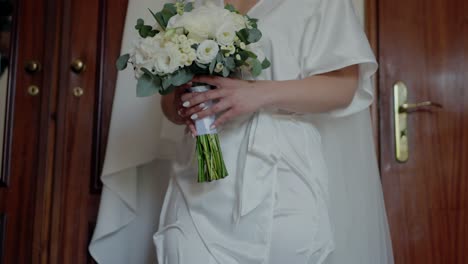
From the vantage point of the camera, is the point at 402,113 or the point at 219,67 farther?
the point at 402,113

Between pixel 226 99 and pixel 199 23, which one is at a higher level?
pixel 199 23

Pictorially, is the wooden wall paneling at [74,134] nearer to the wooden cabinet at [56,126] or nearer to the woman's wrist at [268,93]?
the wooden cabinet at [56,126]

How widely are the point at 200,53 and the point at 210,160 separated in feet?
0.74

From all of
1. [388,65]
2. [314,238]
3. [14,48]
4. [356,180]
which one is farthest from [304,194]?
[14,48]

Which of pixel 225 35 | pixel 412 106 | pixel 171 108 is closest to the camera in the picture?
pixel 225 35

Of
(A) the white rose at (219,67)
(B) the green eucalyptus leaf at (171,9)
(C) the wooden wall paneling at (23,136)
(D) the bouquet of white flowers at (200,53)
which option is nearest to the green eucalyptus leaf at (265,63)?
(D) the bouquet of white flowers at (200,53)

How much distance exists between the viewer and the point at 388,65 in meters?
1.74

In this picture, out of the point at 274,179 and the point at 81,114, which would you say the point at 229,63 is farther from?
the point at 81,114

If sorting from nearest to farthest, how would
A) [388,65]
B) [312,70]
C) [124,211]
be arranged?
[312,70] → [124,211] → [388,65]

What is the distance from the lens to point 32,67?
1811 mm

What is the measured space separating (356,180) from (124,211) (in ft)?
2.49

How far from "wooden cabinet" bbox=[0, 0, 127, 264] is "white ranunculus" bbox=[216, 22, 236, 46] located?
89 centimetres

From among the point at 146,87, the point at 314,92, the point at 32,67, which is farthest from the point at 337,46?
the point at 32,67

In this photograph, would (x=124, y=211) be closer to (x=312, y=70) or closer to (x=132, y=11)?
(x=132, y=11)
